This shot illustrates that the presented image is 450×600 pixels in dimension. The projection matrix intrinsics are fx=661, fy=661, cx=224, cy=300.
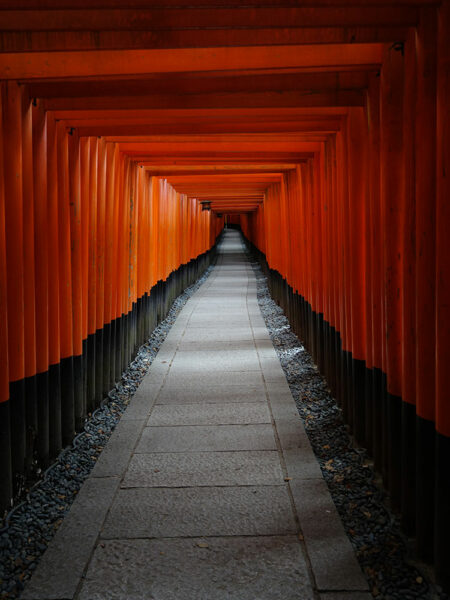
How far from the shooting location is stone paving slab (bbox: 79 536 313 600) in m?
3.25

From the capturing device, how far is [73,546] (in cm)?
379

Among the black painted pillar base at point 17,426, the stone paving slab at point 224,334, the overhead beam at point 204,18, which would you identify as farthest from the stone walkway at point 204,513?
the stone paving slab at point 224,334

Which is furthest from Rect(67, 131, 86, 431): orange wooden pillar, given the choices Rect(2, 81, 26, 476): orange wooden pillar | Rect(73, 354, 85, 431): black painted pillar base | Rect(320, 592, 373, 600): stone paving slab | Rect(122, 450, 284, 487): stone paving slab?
Rect(320, 592, 373, 600): stone paving slab

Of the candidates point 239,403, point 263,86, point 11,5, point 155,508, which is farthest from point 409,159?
point 239,403

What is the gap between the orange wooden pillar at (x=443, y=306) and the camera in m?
3.03

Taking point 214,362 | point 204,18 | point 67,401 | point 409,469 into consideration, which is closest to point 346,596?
point 409,469

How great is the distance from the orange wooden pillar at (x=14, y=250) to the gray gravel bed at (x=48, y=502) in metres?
0.32

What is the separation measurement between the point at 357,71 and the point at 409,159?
1380 millimetres

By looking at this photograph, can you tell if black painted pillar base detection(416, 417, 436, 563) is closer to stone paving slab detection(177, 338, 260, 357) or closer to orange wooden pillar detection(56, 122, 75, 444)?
orange wooden pillar detection(56, 122, 75, 444)

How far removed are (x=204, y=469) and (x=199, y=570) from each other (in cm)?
154

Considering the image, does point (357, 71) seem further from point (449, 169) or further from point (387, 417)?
point (387, 417)

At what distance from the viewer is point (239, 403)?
22.6ft

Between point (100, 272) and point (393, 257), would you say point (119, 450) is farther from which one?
point (393, 257)

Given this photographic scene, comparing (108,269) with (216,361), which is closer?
(108,269)
